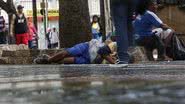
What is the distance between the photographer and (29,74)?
29.6 feet

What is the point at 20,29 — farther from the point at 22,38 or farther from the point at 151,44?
the point at 151,44

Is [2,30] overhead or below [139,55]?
overhead

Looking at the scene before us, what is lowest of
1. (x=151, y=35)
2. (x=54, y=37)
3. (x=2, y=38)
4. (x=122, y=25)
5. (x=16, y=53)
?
(x=54, y=37)

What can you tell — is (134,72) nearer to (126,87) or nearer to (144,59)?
(126,87)

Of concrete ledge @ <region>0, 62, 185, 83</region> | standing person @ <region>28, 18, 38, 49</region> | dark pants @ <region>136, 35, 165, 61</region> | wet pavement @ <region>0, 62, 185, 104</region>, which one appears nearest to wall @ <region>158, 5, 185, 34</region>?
standing person @ <region>28, 18, 38, 49</region>

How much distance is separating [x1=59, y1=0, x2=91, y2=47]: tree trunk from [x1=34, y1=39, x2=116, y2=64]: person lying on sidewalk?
1.80m

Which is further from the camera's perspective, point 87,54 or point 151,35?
point 151,35

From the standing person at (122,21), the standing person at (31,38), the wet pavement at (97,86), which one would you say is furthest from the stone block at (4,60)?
the standing person at (31,38)

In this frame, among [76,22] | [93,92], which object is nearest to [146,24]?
[76,22]

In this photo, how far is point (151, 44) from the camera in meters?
14.1

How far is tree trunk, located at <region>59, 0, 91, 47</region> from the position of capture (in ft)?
44.7

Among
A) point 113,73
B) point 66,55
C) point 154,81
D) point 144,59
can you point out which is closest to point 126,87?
point 154,81

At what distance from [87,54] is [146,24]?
114 inches

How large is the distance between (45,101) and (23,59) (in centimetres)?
829
